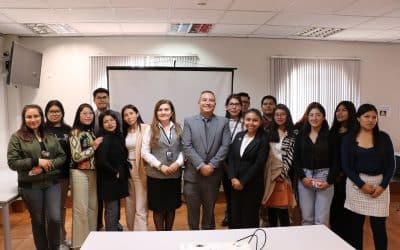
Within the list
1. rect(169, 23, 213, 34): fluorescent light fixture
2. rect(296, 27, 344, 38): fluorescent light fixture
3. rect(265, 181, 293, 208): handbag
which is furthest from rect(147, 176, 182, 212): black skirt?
rect(296, 27, 344, 38): fluorescent light fixture

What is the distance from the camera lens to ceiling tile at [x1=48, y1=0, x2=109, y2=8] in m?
3.42

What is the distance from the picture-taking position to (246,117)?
2.91m

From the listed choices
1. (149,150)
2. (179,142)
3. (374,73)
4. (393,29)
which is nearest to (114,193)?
(149,150)

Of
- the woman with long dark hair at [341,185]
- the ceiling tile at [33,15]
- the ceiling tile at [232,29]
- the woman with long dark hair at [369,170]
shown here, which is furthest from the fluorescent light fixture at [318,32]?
the ceiling tile at [33,15]

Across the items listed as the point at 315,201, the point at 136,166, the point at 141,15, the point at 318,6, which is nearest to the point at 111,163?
the point at 136,166

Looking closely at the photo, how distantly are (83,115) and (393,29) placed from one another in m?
4.39

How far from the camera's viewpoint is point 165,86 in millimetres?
4984

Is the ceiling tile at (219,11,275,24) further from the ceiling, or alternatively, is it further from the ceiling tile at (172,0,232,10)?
the ceiling tile at (172,0,232,10)

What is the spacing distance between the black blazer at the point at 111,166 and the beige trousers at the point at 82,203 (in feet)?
0.27

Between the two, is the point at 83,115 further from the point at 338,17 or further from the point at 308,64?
the point at 308,64

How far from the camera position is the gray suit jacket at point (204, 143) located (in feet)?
9.61

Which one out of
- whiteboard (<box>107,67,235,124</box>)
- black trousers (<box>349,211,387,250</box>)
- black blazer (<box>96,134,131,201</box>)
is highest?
whiteboard (<box>107,67,235,124</box>)

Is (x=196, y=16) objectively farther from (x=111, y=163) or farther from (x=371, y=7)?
(x=111, y=163)

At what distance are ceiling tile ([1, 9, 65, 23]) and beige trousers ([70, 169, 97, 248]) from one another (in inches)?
78.9
